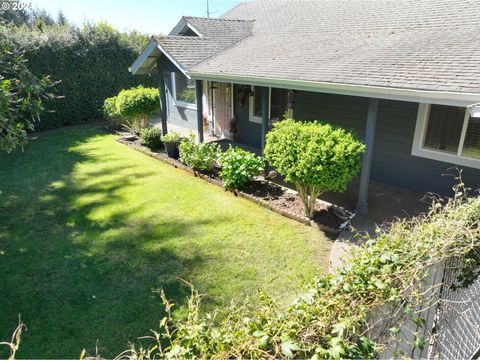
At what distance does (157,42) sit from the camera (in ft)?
34.2

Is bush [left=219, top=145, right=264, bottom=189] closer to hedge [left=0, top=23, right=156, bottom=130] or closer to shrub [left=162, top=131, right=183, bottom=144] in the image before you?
shrub [left=162, top=131, right=183, bottom=144]

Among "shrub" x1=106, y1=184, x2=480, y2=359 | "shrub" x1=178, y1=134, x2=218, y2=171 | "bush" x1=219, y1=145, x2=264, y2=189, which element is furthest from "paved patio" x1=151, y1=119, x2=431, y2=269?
"shrub" x1=106, y1=184, x2=480, y2=359

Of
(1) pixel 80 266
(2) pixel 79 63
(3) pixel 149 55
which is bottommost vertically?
(1) pixel 80 266

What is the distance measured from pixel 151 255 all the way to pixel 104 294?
1085 millimetres

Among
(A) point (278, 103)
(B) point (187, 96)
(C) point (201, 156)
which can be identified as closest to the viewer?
(C) point (201, 156)

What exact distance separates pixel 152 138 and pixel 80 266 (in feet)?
23.3

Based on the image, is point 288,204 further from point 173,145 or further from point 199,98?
point 173,145

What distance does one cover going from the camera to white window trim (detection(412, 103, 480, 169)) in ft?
22.4

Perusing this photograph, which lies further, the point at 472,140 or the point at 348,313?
the point at 472,140

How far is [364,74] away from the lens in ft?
21.0

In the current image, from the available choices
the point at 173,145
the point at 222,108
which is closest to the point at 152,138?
the point at 173,145

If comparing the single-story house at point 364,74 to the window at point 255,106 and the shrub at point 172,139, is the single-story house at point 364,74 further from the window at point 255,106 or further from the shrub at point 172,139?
the shrub at point 172,139

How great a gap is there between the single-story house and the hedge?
479cm

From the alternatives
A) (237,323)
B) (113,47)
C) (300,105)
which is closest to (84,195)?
(300,105)
